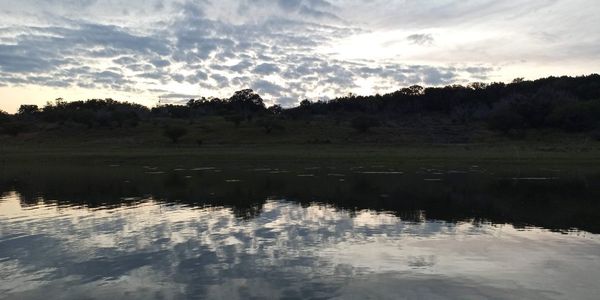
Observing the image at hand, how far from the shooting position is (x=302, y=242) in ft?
56.6

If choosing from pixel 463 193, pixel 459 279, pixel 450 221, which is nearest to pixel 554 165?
pixel 463 193

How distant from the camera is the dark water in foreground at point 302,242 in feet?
40.1

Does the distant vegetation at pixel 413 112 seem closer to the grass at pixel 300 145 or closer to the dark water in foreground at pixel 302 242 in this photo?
the grass at pixel 300 145

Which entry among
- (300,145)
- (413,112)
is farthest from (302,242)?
(413,112)

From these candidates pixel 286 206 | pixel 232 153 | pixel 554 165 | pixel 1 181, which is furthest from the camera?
pixel 232 153

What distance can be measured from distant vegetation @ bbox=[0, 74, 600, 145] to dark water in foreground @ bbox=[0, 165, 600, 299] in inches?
2688

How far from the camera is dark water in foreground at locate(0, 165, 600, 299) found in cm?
1223

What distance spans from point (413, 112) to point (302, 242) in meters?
138

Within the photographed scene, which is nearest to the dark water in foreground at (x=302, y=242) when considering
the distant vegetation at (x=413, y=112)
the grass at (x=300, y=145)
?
the grass at (x=300, y=145)

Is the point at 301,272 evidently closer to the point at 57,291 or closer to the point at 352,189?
the point at 57,291

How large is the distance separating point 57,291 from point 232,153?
6315 cm

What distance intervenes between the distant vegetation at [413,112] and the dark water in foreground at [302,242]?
6828 centimetres

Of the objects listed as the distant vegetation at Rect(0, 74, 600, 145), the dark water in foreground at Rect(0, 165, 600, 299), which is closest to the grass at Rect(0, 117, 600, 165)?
the distant vegetation at Rect(0, 74, 600, 145)

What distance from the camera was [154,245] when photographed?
16812mm
